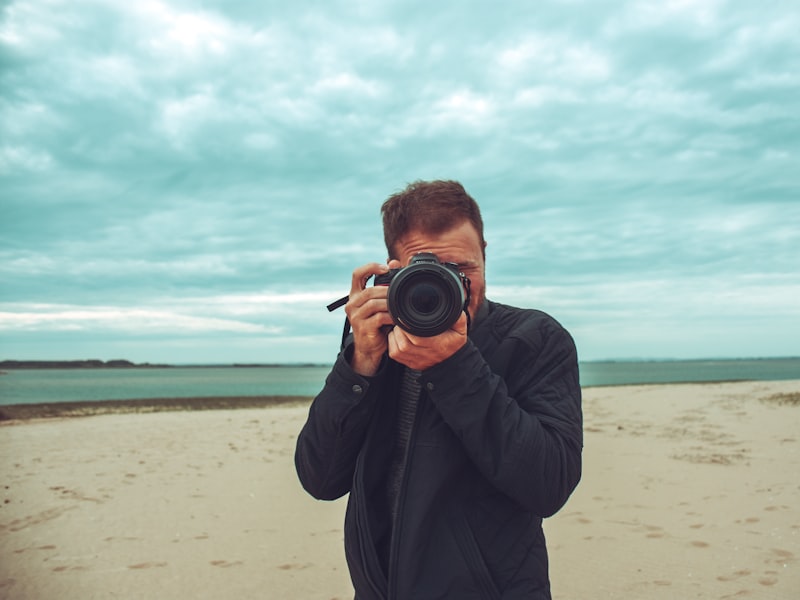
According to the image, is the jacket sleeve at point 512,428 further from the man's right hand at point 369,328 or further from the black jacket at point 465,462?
the man's right hand at point 369,328

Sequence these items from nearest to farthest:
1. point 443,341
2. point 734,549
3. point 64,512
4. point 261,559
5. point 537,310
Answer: point 443,341, point 537,310, point 734,549, point 261,559, point 64,512

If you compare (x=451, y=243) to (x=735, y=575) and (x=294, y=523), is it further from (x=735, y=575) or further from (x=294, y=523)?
(x=294, y=523)

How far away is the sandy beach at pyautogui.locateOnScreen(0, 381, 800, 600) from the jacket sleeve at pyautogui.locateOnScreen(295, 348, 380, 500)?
3.00 m

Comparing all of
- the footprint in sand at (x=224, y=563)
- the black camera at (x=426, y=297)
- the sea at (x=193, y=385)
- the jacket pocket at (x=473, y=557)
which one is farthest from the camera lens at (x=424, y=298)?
the sea at (x=193, y=385)

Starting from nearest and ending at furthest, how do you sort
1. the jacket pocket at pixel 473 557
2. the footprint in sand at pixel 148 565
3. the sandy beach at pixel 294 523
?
the jacket pocket at pixel 473 557
the sandy beach at pixel 294 523
the footprint in sand at pixel 148 565

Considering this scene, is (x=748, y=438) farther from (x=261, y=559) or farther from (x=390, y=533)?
(x=390, y=533)

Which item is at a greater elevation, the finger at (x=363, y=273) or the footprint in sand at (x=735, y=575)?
the finger at (x=363, y=273)

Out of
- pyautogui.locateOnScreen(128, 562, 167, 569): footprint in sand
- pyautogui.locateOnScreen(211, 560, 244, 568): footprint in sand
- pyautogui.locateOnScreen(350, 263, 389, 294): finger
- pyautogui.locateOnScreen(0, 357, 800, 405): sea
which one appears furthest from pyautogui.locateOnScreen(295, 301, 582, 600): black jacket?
pyautogui.locateOnScreen(0, 357, 800, 405): sea

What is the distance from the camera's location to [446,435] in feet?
4.98

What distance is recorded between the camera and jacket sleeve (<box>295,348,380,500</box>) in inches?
61.7

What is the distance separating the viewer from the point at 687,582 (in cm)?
402

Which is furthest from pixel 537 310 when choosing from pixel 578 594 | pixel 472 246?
pixel 578 594

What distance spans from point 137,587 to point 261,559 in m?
0.91

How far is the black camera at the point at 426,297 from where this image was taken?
146 cm
